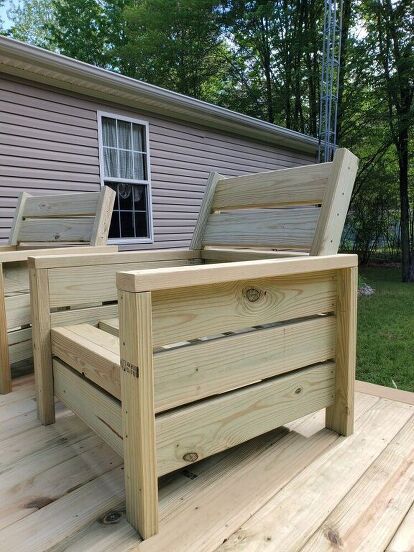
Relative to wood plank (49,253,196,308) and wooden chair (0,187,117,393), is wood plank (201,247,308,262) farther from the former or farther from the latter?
wooden chair (0,187,117,393)

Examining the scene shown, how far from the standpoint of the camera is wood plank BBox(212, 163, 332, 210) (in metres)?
1.39

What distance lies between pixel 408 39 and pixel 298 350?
817 centimetres

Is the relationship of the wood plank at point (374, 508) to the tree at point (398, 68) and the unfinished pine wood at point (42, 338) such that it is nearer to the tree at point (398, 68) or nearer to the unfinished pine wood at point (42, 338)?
the unfinished pine wood at point (42, 338)

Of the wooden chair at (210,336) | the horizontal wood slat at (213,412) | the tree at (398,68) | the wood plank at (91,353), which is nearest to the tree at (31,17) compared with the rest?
the tree at (398,68)

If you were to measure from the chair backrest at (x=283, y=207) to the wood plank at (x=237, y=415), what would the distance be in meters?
0.46

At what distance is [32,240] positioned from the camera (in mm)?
2611

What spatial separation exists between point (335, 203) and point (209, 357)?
70cm

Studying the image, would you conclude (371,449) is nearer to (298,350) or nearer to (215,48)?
(298,350)

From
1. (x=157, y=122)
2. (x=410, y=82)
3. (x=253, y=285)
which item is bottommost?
(x=253, y=285)

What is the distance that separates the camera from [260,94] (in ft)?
36.2

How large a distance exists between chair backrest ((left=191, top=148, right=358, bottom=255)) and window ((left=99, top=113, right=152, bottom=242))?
10.5ft

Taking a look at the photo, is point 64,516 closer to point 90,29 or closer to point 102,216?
point 102,216

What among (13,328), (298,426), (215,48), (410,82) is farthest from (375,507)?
(215,48)

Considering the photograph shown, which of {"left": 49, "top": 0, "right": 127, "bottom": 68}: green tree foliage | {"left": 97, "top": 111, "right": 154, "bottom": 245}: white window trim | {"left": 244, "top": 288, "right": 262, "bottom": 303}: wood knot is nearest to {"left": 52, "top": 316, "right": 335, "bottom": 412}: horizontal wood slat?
{"left": 244, "top": 288, "right": 262, "bottom": 303}: wood knot
